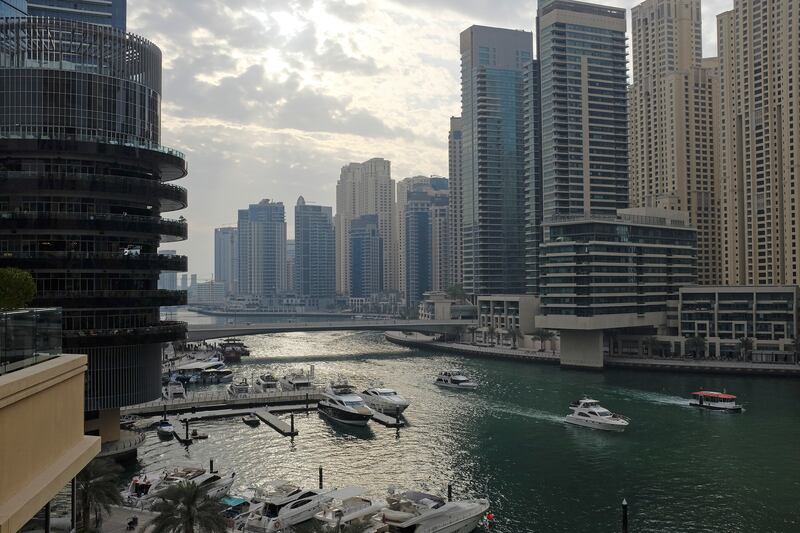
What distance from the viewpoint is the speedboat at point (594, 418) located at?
7269 centimetres

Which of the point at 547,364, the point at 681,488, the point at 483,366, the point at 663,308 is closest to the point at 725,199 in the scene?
the point at 663,308

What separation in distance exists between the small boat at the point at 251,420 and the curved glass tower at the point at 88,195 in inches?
607

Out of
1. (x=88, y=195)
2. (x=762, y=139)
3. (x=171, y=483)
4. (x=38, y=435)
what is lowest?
(x=171, y=483)

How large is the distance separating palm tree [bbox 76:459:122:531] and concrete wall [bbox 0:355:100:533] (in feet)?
89.2

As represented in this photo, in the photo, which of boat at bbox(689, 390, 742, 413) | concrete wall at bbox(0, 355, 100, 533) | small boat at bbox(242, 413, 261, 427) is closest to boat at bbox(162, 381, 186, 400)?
small boat at bbox(242, 413, 261, 427)

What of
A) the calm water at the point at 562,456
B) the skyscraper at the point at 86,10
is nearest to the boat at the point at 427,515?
the calm water at the point at 562,456

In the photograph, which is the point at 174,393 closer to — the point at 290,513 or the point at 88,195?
the point at 88,195

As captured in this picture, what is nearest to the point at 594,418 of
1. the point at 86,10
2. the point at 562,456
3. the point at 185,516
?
the point at 562,456

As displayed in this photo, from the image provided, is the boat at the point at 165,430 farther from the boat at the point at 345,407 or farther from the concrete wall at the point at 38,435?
the concrete wall at the point at 38,435

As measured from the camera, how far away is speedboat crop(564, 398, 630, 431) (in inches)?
2862

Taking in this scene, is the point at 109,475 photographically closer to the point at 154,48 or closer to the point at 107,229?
the point at 107,229

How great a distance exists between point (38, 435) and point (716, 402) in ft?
283

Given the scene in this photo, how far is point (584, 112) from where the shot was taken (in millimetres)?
166000

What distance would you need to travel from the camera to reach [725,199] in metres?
163
